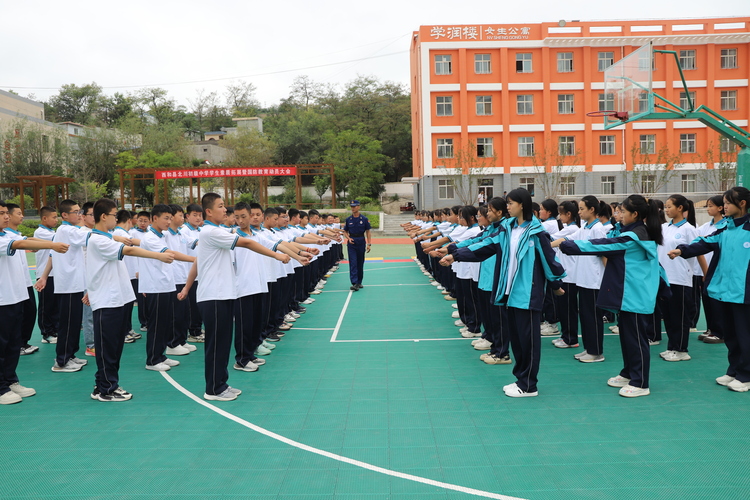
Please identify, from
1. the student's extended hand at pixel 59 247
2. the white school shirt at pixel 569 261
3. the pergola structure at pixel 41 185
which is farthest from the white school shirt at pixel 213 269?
the pergola structure at pixel 41 185

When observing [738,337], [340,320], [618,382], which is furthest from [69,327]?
[738,337]

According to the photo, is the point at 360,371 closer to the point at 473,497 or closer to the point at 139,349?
the point at 473,497

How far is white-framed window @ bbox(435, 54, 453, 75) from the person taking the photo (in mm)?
30102

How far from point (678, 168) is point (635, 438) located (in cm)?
3119

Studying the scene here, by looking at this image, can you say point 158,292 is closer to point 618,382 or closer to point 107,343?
point 107,343

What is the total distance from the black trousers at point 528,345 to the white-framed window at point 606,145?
1148 inches

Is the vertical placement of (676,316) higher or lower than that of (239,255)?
lower

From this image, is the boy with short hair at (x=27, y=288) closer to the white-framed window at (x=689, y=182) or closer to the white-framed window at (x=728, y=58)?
the white-framed window at (x=689, y=182)

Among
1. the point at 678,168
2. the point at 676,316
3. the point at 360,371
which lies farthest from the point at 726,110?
the point at 360,371

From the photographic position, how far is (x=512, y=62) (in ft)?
98.7

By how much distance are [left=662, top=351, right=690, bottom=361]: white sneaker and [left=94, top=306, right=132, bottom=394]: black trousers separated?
5.41 m

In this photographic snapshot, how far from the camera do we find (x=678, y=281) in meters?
5.86

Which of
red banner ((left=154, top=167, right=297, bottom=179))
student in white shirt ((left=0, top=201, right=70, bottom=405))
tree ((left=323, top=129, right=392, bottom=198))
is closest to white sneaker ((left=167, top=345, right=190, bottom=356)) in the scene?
student in white shirt ((left=0, top=201, right=70, bottom=405))

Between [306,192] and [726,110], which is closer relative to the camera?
[726,110]
